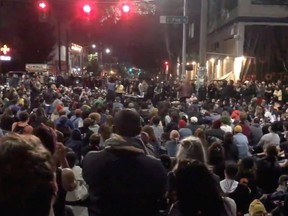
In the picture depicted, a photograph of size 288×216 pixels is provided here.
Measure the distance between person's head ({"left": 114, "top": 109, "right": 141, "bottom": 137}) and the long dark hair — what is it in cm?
69

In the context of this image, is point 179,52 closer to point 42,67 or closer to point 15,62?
point 15,62

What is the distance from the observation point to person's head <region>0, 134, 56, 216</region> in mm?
2467

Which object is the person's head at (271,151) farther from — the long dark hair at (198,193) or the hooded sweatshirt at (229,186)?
the long dark hair at (198,193)

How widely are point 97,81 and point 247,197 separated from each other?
33201mm

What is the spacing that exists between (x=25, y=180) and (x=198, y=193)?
60.7 inches

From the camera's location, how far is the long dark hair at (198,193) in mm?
3742

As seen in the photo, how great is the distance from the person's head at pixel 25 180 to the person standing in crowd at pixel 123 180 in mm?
1644


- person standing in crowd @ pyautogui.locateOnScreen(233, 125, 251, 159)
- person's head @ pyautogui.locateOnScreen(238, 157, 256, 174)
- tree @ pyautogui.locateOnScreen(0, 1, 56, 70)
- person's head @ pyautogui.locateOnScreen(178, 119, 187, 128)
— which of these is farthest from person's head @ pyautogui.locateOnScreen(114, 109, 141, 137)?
tree @ pyautogui.locateOnScreen(0, 1, 56, 70)

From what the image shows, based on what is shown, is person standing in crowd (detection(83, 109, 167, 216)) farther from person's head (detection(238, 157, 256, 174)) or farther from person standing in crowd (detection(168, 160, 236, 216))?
person's head (detection(238, 157, 256, 174))

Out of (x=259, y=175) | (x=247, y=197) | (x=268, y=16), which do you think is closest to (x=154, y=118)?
(x=259, y=175)

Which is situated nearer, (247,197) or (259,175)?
(247,197)

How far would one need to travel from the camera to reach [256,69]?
1502 inches

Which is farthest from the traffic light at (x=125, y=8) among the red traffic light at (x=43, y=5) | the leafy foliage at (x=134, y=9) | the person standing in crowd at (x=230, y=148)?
the person standing in crowd at (x=230, y=148)

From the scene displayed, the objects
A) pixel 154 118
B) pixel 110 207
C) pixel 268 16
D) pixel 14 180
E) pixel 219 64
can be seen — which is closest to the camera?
pixel 14 180
